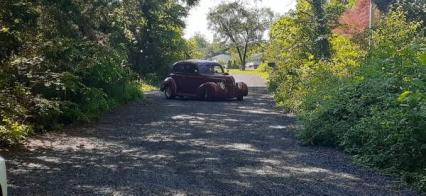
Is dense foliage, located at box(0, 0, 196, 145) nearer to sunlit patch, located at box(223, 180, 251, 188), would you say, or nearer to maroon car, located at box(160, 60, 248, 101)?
maroon car, located at box(160, 60, 248, 101)

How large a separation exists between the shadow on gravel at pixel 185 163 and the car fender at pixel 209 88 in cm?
618

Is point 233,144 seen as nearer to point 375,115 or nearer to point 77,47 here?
point 375,115

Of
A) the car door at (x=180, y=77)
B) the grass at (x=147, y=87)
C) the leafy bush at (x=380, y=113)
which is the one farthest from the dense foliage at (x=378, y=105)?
the grass at (x=147, y=87)

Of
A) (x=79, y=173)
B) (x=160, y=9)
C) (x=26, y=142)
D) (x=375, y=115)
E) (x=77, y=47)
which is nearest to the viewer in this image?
(x=79, y=173)

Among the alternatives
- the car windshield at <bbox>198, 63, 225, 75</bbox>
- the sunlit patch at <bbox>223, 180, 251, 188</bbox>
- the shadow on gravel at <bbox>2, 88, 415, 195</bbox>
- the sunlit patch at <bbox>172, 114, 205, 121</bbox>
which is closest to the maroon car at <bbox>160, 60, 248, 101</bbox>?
the car windshield at <bbox>198, 63, 225, 75</bbox>

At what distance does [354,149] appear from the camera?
29.7 ft

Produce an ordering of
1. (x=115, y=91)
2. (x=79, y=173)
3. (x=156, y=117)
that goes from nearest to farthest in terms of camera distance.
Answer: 1. (x=79, y=173)
2. (x=156, y=117)
3. (x=115, y=91)

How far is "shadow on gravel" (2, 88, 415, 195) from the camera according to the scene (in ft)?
21.8

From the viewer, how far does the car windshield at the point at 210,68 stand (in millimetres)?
20375

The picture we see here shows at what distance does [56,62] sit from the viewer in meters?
12.0

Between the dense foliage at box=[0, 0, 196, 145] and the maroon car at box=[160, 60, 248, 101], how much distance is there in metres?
2.88

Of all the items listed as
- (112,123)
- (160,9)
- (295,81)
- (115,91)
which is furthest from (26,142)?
(160,9)

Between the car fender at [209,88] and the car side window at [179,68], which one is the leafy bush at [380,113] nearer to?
the car fender at [209,88]

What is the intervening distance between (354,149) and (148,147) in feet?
12.8
